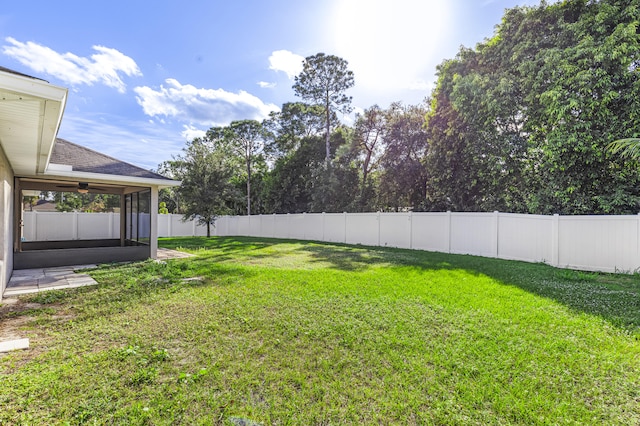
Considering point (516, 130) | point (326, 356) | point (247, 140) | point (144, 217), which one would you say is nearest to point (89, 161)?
Result: point (144, 217)

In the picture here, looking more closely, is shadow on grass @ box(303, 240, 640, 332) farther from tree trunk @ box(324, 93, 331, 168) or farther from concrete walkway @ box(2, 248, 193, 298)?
tree trunk @ box(324, 93, 331, 168)

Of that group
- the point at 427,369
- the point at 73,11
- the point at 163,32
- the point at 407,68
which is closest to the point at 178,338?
the point at 427,369

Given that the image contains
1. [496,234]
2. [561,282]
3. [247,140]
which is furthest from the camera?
[247,140]

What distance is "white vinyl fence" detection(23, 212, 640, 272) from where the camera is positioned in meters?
7.25

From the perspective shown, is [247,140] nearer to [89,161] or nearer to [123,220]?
[123,220]

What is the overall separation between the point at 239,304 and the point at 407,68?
1075cm

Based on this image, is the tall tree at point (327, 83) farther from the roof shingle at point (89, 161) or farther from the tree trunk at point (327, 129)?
the roof shingle at point (89, 161)

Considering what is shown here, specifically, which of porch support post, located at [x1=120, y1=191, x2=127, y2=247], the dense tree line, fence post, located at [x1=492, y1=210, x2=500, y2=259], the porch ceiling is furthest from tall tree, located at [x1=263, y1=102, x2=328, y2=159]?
the porch ceiling

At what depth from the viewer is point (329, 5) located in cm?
838

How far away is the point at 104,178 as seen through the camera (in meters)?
7.63

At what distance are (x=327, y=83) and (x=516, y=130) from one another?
43.1 ft

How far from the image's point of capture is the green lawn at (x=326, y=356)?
210 centimetres

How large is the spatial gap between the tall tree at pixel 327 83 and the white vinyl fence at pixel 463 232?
6.85 metres

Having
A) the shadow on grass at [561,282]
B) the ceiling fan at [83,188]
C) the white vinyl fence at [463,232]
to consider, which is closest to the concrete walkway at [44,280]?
the ceiling fan at [83,188]
